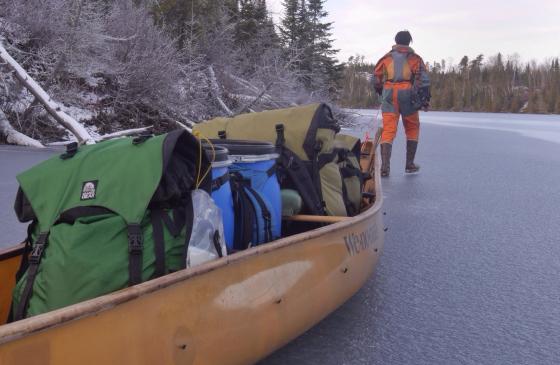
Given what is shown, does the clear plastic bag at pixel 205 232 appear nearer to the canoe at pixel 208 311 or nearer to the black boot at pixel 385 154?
the canoe at pixel 208 311

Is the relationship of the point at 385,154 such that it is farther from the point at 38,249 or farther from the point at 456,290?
the point at 38,249

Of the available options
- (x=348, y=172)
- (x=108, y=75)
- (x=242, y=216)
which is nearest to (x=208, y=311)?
(x=242, y=216)

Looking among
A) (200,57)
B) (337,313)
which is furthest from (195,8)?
(337,313)

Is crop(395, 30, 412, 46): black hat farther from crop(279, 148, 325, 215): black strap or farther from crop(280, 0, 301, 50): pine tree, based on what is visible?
crop(280, 0, 301, 50): pine tree

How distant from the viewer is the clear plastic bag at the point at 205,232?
194 cm

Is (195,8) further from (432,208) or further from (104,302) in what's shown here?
(104,302)

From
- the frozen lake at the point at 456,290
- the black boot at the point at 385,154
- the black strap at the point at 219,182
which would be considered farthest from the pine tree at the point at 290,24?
the black strap at the point at 219,182

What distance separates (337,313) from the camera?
2680mm

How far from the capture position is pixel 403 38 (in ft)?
23.0

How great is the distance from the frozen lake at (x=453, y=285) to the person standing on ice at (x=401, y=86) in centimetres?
95

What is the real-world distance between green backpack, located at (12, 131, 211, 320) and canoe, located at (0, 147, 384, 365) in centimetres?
23

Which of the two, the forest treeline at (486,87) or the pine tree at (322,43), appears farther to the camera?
the forest treeline at (486,87)

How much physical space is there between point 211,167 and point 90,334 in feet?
3.20

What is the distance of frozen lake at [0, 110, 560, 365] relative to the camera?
2305 mm
